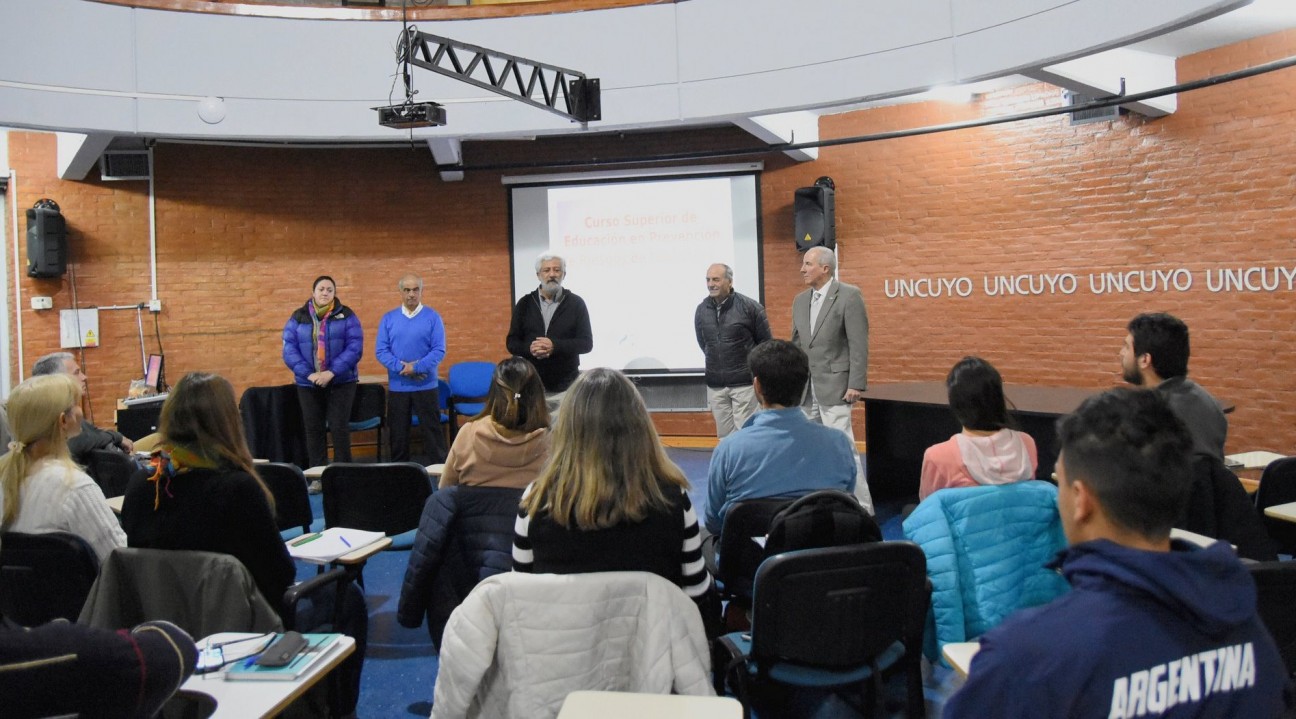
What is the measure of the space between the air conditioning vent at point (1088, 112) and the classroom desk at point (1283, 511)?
398 cm

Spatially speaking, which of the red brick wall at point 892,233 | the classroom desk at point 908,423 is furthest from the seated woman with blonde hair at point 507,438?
the red brick wall at point 892,233

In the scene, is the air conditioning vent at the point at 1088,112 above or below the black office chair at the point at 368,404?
above

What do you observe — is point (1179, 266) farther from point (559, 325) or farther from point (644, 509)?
point (644, 509)

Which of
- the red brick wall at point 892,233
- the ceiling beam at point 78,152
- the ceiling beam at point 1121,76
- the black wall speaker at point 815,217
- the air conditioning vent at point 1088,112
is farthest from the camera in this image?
the black wall speaker at point 815,217

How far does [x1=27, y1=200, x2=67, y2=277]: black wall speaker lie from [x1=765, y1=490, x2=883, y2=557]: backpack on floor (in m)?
7.21

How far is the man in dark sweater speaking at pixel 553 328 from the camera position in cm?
587

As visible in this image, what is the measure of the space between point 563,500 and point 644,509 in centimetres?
19

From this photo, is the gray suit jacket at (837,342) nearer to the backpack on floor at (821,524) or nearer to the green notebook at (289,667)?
the backpack on floor at (821,524)

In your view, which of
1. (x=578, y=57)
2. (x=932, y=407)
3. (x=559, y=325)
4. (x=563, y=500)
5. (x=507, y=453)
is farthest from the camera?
(x=578, y=57)

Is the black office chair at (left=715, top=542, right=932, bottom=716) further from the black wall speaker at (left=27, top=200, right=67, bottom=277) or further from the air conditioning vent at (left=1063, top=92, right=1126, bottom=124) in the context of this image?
the black wall speaker at (left=27, top=200, right=67, bottom=277)

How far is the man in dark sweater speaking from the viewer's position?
587 centimetres

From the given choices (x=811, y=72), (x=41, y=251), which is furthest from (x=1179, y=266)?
(x=41, y=251)

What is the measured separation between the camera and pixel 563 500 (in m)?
1.99

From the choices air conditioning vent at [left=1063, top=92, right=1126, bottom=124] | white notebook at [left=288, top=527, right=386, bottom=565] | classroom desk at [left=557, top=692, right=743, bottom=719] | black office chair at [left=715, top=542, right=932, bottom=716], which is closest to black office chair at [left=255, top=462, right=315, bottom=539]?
white notebook at [left=288, top=527, right=386, bottom=565]
